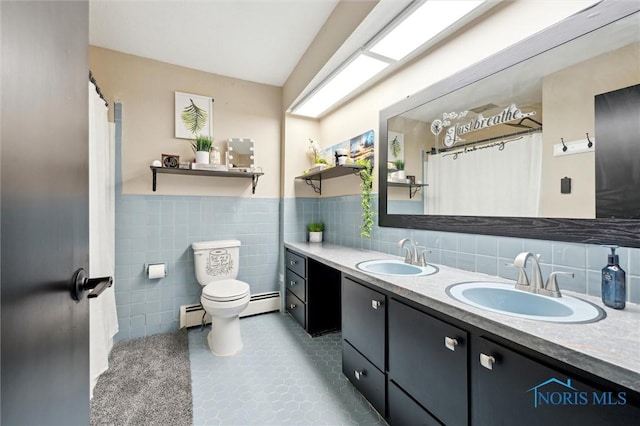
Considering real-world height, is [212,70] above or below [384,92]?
above

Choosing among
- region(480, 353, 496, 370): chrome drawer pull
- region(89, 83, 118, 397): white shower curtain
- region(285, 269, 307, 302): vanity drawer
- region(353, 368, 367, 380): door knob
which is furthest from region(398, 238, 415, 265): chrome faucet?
region(89, 83, 118, 397): white shower curtain

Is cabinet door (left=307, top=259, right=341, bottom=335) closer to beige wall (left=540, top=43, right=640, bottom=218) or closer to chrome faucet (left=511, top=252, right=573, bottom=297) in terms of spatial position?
chrome faucet (left=511, top=252, right=573, bottom=297)

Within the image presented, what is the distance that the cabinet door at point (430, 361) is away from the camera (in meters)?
0.96

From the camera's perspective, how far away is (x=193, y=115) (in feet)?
8.19

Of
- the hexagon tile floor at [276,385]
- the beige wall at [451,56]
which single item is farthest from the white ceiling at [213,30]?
A: the hexagon tile floor at [276,385]

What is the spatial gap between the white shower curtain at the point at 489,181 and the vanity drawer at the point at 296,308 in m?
1.42

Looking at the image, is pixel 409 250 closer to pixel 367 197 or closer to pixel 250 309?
pixel 367 197

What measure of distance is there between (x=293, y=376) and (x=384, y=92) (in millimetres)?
2199

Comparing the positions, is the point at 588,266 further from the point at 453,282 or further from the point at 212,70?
the point at 212,70

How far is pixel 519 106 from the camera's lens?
1253mm

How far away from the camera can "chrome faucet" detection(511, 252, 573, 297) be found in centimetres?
104

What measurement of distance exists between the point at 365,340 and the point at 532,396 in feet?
2.76

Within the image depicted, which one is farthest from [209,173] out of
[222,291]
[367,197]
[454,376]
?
[454,376]

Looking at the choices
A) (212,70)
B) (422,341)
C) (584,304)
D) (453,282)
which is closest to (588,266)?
(584,304)
